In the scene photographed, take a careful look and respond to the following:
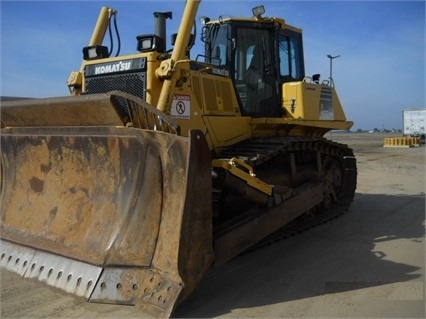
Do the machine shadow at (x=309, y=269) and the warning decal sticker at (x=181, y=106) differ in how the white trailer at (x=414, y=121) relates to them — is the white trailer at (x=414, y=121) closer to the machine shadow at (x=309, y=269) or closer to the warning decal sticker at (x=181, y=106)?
the machine shadow at (x=309, y=269)

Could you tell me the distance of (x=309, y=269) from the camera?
4852 millimetres

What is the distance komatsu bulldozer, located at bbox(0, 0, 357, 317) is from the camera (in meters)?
3.75

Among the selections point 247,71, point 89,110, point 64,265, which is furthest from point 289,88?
point 64,265

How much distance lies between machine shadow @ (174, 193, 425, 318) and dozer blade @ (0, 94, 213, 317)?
1.49 feet

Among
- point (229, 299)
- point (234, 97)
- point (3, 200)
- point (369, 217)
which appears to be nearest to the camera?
point (229, 299)

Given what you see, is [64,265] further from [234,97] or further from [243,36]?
[243,36]

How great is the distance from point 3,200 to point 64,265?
5.32ft

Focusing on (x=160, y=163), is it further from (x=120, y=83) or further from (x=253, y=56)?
(x=253, y=56)

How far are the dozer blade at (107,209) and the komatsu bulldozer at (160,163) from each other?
12mm

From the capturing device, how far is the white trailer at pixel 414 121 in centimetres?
3775

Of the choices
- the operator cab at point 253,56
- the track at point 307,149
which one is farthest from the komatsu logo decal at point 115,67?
the track at point 307,149

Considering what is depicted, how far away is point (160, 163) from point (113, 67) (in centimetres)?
199

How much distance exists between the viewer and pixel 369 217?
7.45 meters

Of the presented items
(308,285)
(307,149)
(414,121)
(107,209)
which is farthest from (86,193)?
(414,121)
